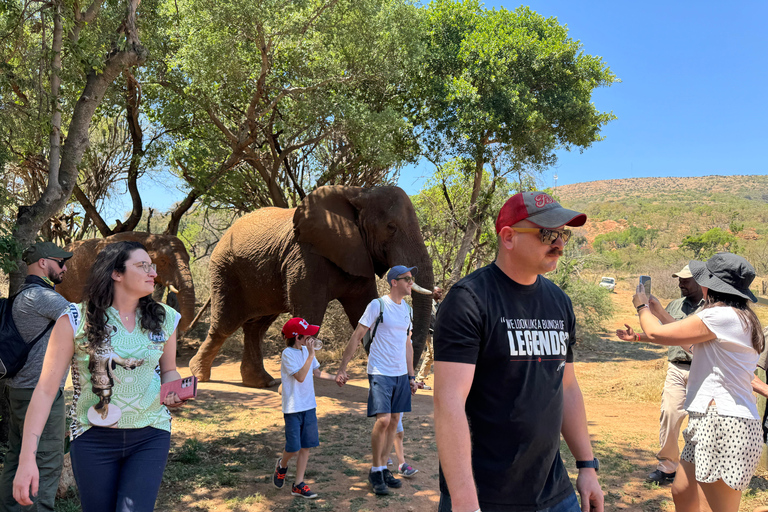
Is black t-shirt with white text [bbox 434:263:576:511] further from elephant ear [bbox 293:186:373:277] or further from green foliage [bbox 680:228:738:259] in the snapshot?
green foliage [bbox 680:228:738:259]

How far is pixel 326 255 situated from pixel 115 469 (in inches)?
223

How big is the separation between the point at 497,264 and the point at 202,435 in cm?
552

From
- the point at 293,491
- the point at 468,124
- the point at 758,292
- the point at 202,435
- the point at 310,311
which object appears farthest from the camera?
the point at 758,292

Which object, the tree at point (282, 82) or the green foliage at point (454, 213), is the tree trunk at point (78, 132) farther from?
the green foliage at point (454, 213)

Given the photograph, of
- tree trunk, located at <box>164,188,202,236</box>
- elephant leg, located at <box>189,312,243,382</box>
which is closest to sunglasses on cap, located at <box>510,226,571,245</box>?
elephant leg, located at <box>189,312,243,382</box>

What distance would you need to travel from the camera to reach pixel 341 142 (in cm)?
1518

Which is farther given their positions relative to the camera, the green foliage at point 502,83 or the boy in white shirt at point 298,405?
the green foliage at point 502,83

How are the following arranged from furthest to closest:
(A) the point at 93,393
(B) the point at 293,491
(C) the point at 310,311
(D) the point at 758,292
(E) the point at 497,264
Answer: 1. (D) the point at 758,292
2. (C) the point at 310,311
3. (B) the point at 293,491
4. (A) the point at 93,393
5. (E) the point at 497,264

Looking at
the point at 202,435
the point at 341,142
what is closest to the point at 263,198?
the point at 341,142

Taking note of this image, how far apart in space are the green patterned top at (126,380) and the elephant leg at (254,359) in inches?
287

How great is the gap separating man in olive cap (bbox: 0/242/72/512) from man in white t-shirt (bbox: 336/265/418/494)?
230cm

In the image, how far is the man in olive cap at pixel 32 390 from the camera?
12.3 feet

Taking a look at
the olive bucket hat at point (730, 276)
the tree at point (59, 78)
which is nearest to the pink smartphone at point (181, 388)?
the olive bucket hat at point (730, 276)

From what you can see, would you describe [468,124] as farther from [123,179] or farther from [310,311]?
[123,179]
